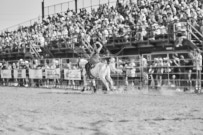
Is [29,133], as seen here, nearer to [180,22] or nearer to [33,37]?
[180,22]

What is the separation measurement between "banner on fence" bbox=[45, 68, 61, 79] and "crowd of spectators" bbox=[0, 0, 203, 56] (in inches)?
136

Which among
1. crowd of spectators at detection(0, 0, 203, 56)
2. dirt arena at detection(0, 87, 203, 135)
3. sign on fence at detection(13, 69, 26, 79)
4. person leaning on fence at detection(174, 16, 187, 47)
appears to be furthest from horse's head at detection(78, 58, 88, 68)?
dirt arena at detection(0, 87, 203, 135)

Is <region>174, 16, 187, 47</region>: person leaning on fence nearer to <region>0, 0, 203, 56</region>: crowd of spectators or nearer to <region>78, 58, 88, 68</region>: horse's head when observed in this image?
<region>0, 0, 203, 56</region>: crowd of spectators

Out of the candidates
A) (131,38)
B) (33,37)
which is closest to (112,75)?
(131,38)

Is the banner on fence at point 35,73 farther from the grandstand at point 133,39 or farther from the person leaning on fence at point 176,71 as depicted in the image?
the person leaning on fence at point 176,71

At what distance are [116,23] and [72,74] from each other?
16.8 feet

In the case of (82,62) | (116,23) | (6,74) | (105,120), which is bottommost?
(105,120)

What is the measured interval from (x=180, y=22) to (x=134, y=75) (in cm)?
345

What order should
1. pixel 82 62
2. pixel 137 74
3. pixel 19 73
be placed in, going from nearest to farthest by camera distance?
pixel 137 74 < pixel 82 62 < pixel 19 73

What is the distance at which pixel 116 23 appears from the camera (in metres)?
23.9

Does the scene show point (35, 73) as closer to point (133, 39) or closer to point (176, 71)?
point (133, 39)

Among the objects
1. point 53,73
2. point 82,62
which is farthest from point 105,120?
point 53,73

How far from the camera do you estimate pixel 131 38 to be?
22156 millimetres

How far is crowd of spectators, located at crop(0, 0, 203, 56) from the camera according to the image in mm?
19750
